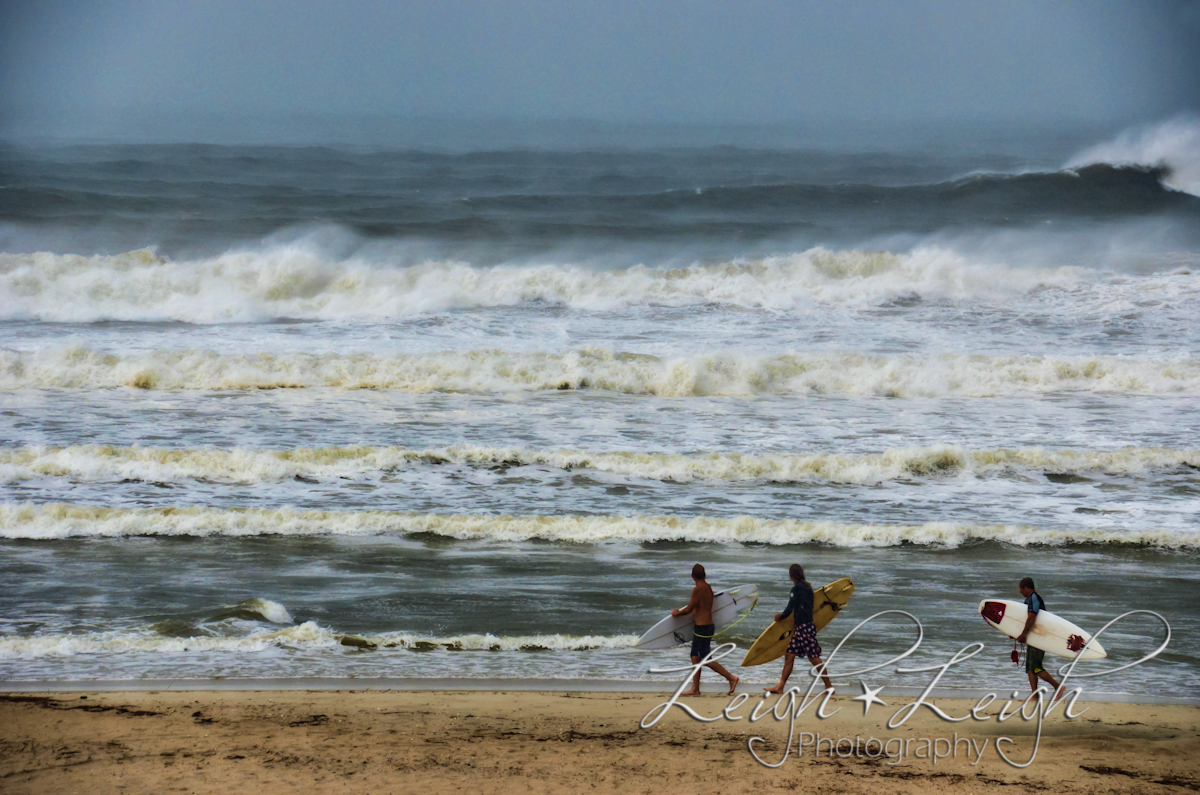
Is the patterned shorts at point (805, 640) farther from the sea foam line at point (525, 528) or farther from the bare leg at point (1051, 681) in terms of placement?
the sea foam line at point (525, 528)

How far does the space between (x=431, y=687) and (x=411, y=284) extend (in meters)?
13.4

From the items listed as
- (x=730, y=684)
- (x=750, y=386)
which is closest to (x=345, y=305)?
(x=750, y=386)

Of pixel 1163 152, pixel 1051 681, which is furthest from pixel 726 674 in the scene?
pixel 1163 152

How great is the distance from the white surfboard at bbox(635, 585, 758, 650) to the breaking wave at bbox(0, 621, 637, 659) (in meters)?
0.34

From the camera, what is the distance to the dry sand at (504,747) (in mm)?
4000

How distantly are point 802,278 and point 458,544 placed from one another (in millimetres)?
12042

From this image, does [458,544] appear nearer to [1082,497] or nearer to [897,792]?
[897,792]

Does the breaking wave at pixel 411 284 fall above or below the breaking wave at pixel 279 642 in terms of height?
above

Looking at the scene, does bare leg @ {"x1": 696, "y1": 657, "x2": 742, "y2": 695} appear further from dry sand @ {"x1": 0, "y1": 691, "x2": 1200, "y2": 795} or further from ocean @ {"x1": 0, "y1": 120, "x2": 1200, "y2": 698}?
ocean @ {"x1": 0, "y1": 120, "x2": 1200, "y2": 698}

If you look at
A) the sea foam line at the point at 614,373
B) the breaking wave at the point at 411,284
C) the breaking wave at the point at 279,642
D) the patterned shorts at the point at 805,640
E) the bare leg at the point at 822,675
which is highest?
the breaking wave at the point at 411,284

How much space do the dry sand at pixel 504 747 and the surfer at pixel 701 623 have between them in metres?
0.15

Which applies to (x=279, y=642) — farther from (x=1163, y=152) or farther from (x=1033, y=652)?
(x=1163, y=152)

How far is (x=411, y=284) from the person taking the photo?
58.3ft

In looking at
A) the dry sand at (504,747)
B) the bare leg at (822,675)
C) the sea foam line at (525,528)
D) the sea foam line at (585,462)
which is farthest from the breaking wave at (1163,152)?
the bare leg at (822,675)
